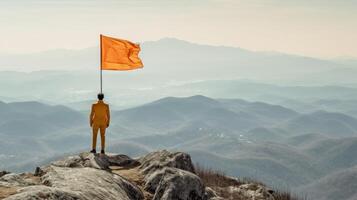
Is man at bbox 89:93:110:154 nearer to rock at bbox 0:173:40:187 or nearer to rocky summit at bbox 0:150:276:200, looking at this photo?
rocky summit at bbox 0:150:276:200

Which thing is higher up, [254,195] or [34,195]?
[34,195]

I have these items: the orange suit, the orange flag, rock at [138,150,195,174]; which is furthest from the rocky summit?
the orange flag

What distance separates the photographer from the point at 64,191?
524 inches

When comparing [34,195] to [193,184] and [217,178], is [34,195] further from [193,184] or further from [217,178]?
[217,178]

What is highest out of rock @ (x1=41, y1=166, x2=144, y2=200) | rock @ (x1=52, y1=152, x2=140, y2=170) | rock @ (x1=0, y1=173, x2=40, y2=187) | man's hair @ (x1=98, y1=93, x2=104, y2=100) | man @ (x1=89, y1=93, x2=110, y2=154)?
man's hair @ (x1=98, y1=93, x2=104, y2=100)

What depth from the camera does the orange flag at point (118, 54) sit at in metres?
25.2

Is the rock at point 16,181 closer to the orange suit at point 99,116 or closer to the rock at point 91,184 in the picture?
the rock at point 91,184

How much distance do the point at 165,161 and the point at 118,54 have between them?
6.74 m

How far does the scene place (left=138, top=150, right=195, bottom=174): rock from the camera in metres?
22.7

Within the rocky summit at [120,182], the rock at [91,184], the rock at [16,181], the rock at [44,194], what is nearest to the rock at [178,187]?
the rocky summit at [120,182]

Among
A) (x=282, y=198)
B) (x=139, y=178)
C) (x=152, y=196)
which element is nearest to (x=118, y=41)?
(x=139, y=178)

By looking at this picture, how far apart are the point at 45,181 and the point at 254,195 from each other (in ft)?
Answer: 39.7

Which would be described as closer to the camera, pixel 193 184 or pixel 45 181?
pixel 45 181

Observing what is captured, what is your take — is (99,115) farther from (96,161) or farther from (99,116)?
(96,161)
